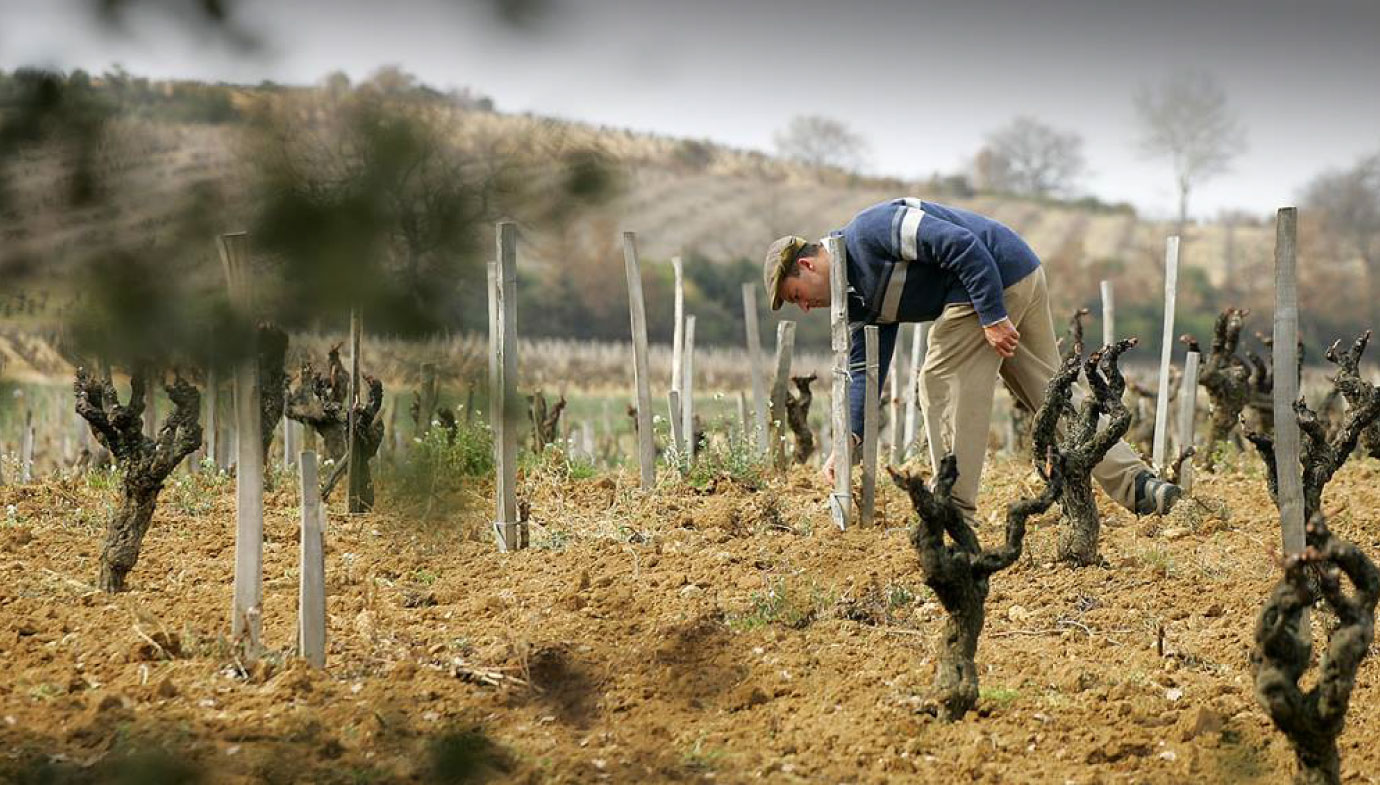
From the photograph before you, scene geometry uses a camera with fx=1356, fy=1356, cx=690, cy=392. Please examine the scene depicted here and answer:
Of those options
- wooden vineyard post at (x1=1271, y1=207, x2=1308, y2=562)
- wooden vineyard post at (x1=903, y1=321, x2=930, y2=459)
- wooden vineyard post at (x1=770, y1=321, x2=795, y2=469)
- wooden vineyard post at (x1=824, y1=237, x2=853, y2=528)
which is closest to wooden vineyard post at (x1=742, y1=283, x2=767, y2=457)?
wooden vineyard post at (x1=770, y1=321, x2=795, y2=469)

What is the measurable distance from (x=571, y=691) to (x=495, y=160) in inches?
118

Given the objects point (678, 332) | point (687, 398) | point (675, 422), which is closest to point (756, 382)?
point (687, 398)

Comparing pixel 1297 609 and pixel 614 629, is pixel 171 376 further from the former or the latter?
pixel 614 629

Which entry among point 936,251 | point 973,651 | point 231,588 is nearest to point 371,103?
point 973,651

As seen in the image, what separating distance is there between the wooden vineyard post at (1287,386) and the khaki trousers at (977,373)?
1841 millimetres

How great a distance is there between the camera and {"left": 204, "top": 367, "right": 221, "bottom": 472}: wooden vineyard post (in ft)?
3.80

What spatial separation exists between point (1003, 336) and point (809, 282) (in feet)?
3.00

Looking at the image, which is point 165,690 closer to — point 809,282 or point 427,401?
point 427,401

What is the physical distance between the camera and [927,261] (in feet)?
18.2

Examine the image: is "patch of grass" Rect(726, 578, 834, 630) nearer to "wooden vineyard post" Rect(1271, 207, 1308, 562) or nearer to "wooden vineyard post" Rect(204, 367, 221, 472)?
"wooden vineyard post" Rect(1271, 207, 1308, 562)

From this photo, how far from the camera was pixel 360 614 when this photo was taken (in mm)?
4227

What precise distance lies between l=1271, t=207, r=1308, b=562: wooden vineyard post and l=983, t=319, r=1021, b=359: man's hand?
5.35 ft

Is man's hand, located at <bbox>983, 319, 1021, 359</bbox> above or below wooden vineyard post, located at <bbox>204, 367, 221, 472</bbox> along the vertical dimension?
above

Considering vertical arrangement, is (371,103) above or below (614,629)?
above
